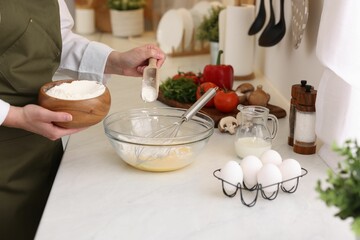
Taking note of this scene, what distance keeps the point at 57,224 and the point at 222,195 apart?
0.98 ft

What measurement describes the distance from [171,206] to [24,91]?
422mm

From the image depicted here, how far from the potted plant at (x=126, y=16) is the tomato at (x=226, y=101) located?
3.94ft

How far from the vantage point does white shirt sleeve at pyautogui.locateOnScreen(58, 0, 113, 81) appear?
140cm

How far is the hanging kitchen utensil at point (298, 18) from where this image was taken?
4.41ft

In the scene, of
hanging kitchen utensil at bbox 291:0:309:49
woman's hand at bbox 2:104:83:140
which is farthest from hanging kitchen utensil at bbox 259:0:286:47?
woman's hand at bbox 2:104:83:140

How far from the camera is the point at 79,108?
1.08m

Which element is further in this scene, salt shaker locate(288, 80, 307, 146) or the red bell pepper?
the red bell pepper

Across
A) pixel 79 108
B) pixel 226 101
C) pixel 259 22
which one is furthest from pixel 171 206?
pixel 259 22

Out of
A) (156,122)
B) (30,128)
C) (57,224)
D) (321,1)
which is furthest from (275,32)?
(57,224)

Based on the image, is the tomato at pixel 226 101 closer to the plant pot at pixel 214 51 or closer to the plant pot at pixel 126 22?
the plant pot at pixel 214 51

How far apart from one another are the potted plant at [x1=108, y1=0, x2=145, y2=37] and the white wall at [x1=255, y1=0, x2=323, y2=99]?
736mm

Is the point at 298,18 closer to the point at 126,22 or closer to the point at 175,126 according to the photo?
the point at 175,126

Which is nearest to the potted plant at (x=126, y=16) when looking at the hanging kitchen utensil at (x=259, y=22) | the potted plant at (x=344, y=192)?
the hanging kitchen utensil at (x=259, y=22)

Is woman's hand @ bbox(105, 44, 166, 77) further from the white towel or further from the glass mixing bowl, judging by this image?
the white towel
